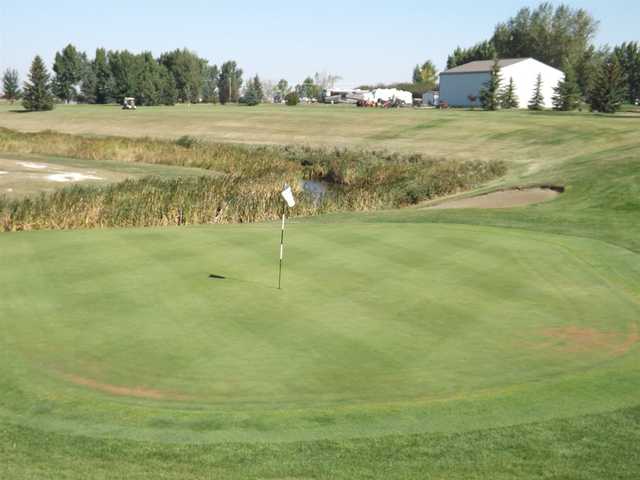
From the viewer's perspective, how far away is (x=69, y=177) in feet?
119

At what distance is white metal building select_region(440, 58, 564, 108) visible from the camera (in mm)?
99625

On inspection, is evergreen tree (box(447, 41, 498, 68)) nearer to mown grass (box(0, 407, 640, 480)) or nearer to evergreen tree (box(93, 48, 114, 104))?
evergreen tree (box(93, 48, 114, 104))

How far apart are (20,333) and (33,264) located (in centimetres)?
404

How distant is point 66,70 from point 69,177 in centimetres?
11700

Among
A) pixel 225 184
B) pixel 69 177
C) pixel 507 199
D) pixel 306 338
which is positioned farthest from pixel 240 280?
pixel 69 177

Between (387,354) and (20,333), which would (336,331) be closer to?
(387,354)

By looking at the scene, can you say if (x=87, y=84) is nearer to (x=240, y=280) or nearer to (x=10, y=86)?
(x=10, y=86)

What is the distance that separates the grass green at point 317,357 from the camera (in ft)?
25.4

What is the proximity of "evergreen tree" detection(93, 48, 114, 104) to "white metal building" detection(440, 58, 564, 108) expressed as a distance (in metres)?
63.3

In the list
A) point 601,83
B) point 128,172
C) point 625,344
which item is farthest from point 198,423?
point 601,83

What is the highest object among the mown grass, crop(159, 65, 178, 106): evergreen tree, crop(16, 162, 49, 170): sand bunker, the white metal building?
the white metal building

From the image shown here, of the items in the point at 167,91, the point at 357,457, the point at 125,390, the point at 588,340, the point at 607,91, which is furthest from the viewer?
the point at 167,91

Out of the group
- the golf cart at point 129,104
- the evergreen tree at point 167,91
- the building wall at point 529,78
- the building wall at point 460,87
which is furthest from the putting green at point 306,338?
the evergreen tree at point 167,91

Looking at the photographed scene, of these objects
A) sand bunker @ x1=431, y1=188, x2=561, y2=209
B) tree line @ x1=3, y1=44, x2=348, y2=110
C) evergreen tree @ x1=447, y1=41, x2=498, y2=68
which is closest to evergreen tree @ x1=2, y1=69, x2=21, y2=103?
tree line @ x1=3, y1=44, x2=348, y2=110
